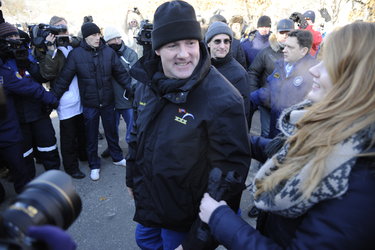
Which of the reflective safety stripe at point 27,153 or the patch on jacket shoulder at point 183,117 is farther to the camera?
the reflective safety stripe at point 27,153

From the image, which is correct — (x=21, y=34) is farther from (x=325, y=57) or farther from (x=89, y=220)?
(x=325, y=57)

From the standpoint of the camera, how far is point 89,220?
3338mm

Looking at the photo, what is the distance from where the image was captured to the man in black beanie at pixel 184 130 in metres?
1.68

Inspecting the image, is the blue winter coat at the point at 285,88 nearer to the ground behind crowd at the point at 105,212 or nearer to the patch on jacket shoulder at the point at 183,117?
the ground behind crowd at the point at 105,212

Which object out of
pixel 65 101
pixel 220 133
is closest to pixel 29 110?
pixel 65 101

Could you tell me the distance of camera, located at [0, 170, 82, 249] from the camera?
89 centimetres

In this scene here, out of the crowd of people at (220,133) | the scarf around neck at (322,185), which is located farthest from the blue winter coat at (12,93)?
the scarf around neck at (322,185)

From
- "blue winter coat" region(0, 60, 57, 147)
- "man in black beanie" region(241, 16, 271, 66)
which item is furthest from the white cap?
"man in black beanie" region(241, 16, 271, 66)

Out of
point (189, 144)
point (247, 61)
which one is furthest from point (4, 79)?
point (247, 61)

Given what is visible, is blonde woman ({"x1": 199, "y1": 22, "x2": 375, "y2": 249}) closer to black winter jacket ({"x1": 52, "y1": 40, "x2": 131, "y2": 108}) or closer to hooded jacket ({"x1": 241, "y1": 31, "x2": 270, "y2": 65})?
black winter jacket ({"x1": 52, "y1": 40, "x2": 131, "y2": 108})

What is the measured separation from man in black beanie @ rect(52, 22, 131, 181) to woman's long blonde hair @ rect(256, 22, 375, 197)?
3.26m

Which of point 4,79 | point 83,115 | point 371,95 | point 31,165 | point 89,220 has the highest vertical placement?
point 371,95

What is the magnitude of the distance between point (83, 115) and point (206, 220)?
325cm

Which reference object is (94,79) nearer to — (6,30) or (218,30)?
(6,30)
